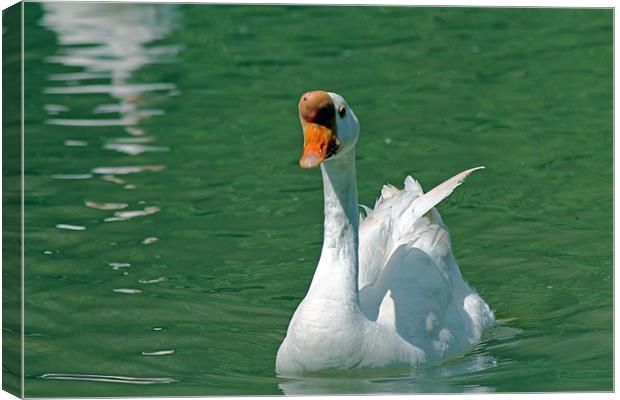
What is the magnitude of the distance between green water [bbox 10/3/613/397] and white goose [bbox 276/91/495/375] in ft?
0.51

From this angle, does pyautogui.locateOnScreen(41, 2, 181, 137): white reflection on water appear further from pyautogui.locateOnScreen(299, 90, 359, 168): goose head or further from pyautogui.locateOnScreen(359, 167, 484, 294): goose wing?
pyautogui.locateOnScreen(299, 90, 359, 168): goose head

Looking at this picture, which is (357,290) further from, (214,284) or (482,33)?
(482,33)

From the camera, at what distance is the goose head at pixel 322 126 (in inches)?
328

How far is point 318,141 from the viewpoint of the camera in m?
8.43

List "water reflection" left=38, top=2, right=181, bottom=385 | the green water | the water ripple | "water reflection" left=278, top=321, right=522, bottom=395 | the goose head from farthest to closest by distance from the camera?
1. "water reflection" left=38, top=2, right=181, bottom=385
2. the green water
3. the water ripple
4. "water reflection" left=278, top=321, right=522, bottom=395
5. the goose head

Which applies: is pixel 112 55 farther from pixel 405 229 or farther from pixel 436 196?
pixel 436 196

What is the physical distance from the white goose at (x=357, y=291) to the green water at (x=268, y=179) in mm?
155

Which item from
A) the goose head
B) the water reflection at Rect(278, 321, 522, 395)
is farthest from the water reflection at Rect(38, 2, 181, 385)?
the goose head

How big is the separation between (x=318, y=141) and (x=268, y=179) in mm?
5658

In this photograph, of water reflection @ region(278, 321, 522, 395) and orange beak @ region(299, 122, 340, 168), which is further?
water reflection @ region(278, 321, 522, 395)

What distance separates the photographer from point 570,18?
66.5ft

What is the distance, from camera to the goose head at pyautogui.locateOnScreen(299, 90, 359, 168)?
834 cm

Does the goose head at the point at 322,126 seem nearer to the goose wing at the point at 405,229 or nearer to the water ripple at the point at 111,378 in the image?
the goose wing at the point at 405,229

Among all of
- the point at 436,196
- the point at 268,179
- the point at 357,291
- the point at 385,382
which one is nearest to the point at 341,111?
the point at 357,291
